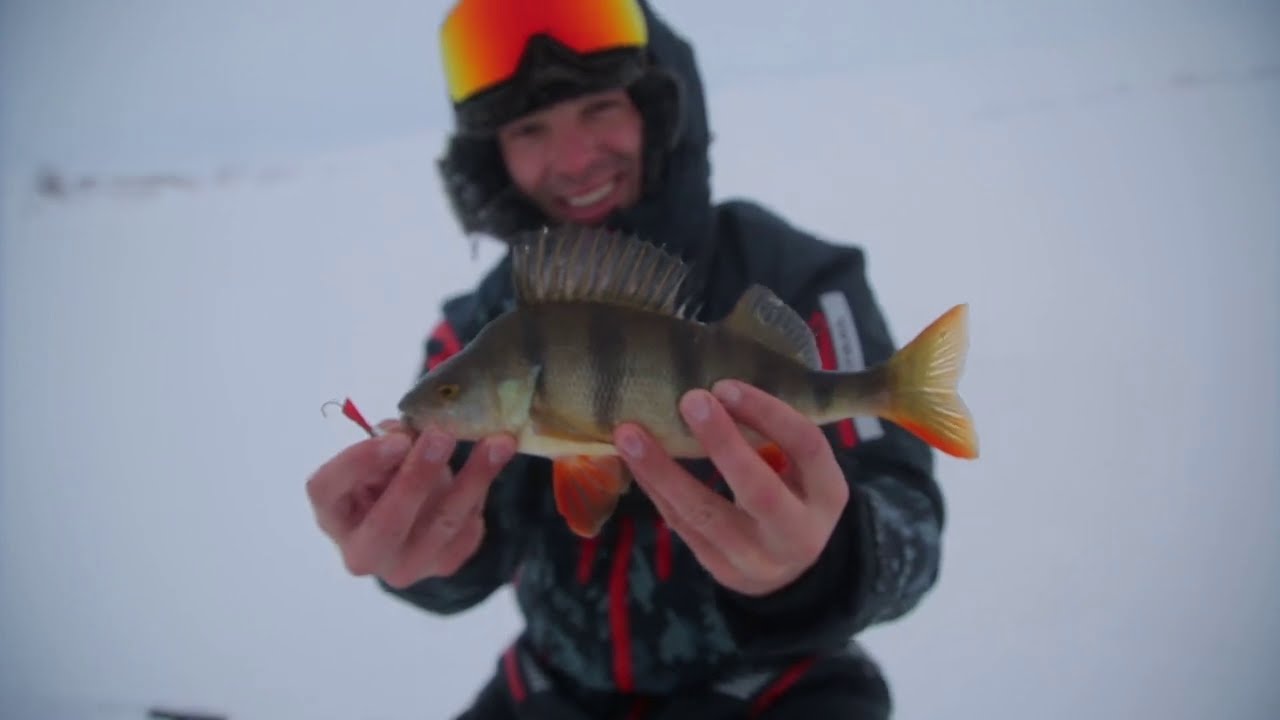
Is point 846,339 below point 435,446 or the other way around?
the other way around

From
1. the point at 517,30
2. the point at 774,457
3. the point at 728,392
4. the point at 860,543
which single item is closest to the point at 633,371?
the point at 728,392

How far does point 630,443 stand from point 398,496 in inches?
12.8

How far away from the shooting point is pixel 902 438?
4.24ft

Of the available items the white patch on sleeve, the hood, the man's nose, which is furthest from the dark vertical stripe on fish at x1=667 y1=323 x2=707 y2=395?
the man's nose

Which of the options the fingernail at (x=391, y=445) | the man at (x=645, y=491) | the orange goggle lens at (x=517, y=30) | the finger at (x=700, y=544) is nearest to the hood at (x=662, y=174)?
the man at (x=645, y=491)

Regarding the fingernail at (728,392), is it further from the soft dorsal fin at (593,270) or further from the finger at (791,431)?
the soft dorsal fin at (593,270)

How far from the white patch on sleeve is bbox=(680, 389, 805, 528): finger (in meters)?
0.43

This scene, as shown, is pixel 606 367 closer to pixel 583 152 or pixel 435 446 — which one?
pixel 435 446

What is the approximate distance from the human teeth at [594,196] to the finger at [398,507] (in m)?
0.71

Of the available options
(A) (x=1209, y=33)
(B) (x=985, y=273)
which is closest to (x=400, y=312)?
(B) (x=985, y=273)

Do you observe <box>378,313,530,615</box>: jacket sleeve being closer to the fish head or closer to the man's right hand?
the man's right hand

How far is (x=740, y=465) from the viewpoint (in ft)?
2.74

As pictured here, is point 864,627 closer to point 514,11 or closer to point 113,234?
point 514,11

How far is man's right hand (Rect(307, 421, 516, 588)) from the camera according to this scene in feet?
2.95
